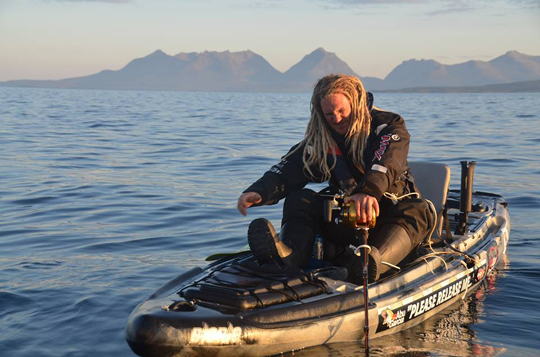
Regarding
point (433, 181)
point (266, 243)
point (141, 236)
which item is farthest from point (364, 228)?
point (141, 236)

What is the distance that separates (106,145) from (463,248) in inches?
707

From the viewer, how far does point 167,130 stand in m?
31.0

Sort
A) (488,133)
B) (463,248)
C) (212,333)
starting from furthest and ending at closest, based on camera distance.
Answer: (488,133) → (463,248) → (212,333)

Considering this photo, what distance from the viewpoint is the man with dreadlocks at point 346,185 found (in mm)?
5516

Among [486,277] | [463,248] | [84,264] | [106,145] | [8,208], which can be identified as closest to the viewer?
[463,248]

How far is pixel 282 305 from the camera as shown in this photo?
5.07 metres

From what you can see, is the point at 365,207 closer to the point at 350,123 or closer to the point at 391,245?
the point at 391,245

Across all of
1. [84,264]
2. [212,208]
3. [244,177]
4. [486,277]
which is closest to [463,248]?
[486,277]

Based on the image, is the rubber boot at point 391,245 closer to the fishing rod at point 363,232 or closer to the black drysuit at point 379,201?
the black drysuit at point 379,201

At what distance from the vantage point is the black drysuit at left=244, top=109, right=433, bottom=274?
559 cm

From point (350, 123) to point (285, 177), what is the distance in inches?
32.5

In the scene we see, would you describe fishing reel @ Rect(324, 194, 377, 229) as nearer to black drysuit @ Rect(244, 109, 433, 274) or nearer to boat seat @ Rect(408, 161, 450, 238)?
black drysuit @ Rect(244, 109, 433, 274)

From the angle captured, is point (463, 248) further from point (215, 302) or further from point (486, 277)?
point (215, 302)

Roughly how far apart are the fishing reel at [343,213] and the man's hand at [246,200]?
2.25 ft
